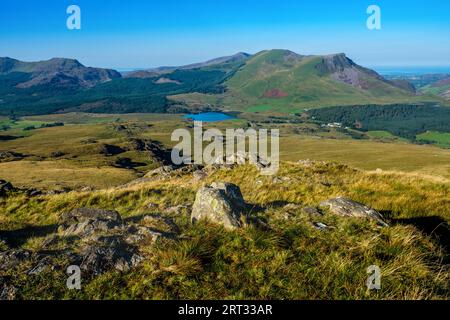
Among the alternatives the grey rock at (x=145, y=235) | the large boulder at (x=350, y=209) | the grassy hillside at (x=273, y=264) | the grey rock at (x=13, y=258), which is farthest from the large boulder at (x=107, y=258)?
the large boulder at (x=350, y=209)

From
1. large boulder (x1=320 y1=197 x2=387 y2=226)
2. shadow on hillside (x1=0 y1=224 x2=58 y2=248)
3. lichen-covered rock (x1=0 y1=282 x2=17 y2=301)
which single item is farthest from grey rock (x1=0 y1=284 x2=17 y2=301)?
large boulder (x1=320 y1=197 x2=387 y2=226)

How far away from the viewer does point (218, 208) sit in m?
12.1

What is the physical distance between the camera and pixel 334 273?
8.67 metres

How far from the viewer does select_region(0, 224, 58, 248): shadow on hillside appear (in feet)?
41.5

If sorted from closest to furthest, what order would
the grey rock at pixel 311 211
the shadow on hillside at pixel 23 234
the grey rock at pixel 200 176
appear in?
the shadow on hillside at pixel 23 234
the grey rock at pixel 311 211
the grey rock at pixel 200 176

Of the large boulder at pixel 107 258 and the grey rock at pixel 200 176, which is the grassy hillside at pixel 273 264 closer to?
the large boulder at pixel 107 258

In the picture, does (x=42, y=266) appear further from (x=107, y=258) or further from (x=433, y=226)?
(x=433, y=226)

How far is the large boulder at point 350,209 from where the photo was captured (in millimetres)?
12953

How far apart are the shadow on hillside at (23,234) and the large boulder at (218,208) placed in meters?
6.34

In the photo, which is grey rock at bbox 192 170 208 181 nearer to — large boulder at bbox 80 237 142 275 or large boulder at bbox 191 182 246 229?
large boulder at bbox 191 182 246 229

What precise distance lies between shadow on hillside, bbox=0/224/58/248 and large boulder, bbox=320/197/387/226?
1141 cm
